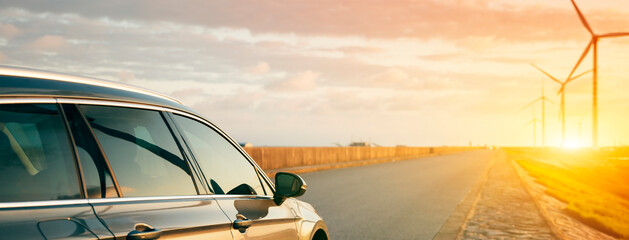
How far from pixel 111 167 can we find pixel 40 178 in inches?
16.1

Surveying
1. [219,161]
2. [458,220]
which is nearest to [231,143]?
[219,161]

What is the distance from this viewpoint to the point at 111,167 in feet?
9.00

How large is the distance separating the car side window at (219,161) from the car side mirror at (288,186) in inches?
4.9

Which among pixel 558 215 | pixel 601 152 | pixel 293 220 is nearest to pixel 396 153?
pixel 601 152

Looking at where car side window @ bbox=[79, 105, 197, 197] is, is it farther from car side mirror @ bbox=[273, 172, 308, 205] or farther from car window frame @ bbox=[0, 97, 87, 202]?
car side mirror @ bbox=[273, 172, 308, 205]

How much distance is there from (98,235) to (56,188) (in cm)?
24

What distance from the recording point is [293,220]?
14.8 ft

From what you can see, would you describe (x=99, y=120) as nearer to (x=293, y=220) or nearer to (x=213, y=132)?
(x=213, y=132)

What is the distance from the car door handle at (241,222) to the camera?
141 inches

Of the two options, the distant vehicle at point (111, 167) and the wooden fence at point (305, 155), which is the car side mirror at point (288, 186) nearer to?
the distant vehicle at point (111, 167)

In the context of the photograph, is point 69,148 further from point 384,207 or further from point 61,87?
point 384,207

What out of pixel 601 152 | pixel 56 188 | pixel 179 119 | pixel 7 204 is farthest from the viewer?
pixel 601 152

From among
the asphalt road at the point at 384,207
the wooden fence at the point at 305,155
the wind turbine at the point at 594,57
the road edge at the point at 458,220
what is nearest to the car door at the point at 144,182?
the asphalt road at the point at 384,207

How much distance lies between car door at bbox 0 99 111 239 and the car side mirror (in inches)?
76.1
